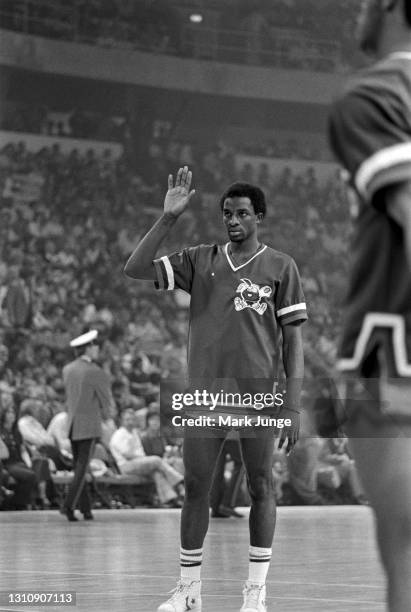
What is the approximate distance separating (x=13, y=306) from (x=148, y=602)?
41.9ft

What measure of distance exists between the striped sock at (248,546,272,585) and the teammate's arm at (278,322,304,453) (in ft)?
1.53

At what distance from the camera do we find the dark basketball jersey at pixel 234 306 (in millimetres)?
5680

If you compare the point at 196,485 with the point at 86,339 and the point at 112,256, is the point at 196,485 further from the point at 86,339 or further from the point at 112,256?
the point at 112,256

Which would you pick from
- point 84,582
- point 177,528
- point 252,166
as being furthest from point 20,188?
point 84,582

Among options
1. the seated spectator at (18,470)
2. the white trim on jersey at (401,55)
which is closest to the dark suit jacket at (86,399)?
the seated spectator at (18,470)

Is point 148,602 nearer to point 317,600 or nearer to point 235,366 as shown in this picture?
Answer: point 317,600

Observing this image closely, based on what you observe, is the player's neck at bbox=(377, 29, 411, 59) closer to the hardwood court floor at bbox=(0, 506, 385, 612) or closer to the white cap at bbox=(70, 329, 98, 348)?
the hardwood court floor at bbox=(0, 506, 385, 612)

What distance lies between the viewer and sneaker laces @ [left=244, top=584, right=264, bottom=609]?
549 cm

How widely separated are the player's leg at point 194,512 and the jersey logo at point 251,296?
62 centimetres

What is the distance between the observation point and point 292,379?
5.82 metres

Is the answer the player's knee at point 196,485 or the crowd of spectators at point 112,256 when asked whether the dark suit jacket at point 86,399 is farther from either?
the player's knee at point 196,485

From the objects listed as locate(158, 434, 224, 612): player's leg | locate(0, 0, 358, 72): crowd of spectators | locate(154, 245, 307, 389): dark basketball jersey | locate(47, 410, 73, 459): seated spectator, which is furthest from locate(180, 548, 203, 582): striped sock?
locate(0, 0, 358, 72): crowd of spectators

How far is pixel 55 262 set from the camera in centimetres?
2039

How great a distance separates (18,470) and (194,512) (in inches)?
340
